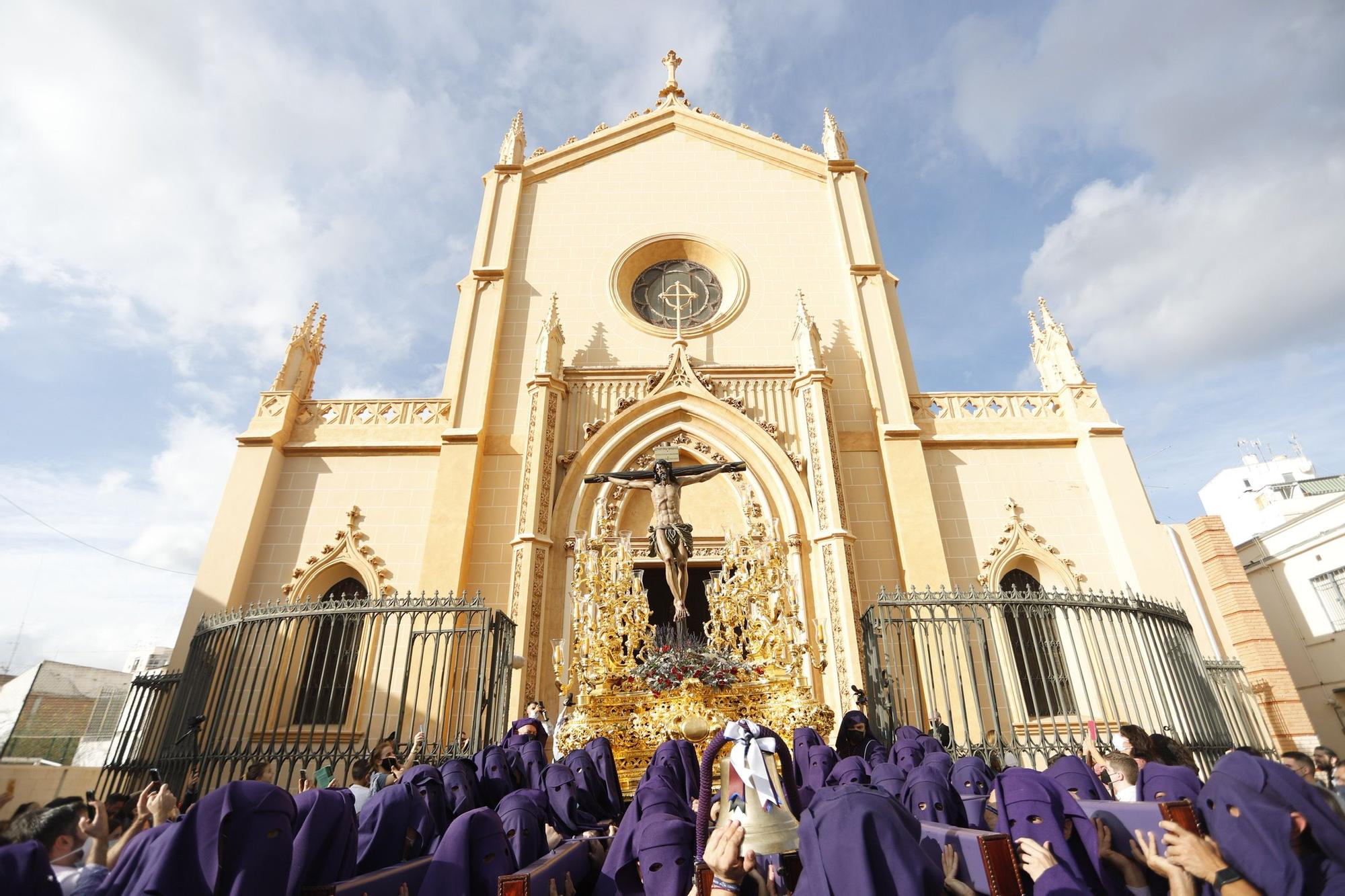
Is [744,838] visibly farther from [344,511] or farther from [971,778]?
[344,511]

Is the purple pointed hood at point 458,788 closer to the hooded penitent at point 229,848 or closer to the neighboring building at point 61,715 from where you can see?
the hooded penitent at point 229,848

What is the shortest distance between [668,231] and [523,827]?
15.6 m

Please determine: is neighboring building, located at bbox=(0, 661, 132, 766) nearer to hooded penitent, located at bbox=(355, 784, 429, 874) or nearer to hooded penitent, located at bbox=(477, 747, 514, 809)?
hooded penitent, located at bbox=(477, 747, 514, 809)

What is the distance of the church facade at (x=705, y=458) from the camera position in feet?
42.7

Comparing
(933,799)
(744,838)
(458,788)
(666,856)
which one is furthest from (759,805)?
(458,788)

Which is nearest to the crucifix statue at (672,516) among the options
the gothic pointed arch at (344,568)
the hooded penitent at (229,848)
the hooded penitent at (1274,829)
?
the gothic pointed arch at (344,568)

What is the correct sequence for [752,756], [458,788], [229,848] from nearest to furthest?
[229,848] → [752,756] → [458,788]

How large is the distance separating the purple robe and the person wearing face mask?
194 inches

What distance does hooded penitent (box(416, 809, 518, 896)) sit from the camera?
320cm

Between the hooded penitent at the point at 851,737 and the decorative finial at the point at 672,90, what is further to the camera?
the decorative finial at the point at 672,90

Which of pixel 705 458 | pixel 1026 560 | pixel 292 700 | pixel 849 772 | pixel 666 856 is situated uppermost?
pixel 705 458

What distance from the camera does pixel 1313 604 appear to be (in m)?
20.3

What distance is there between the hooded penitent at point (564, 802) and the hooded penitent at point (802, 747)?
201 centimetres

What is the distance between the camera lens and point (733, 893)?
2322mm
